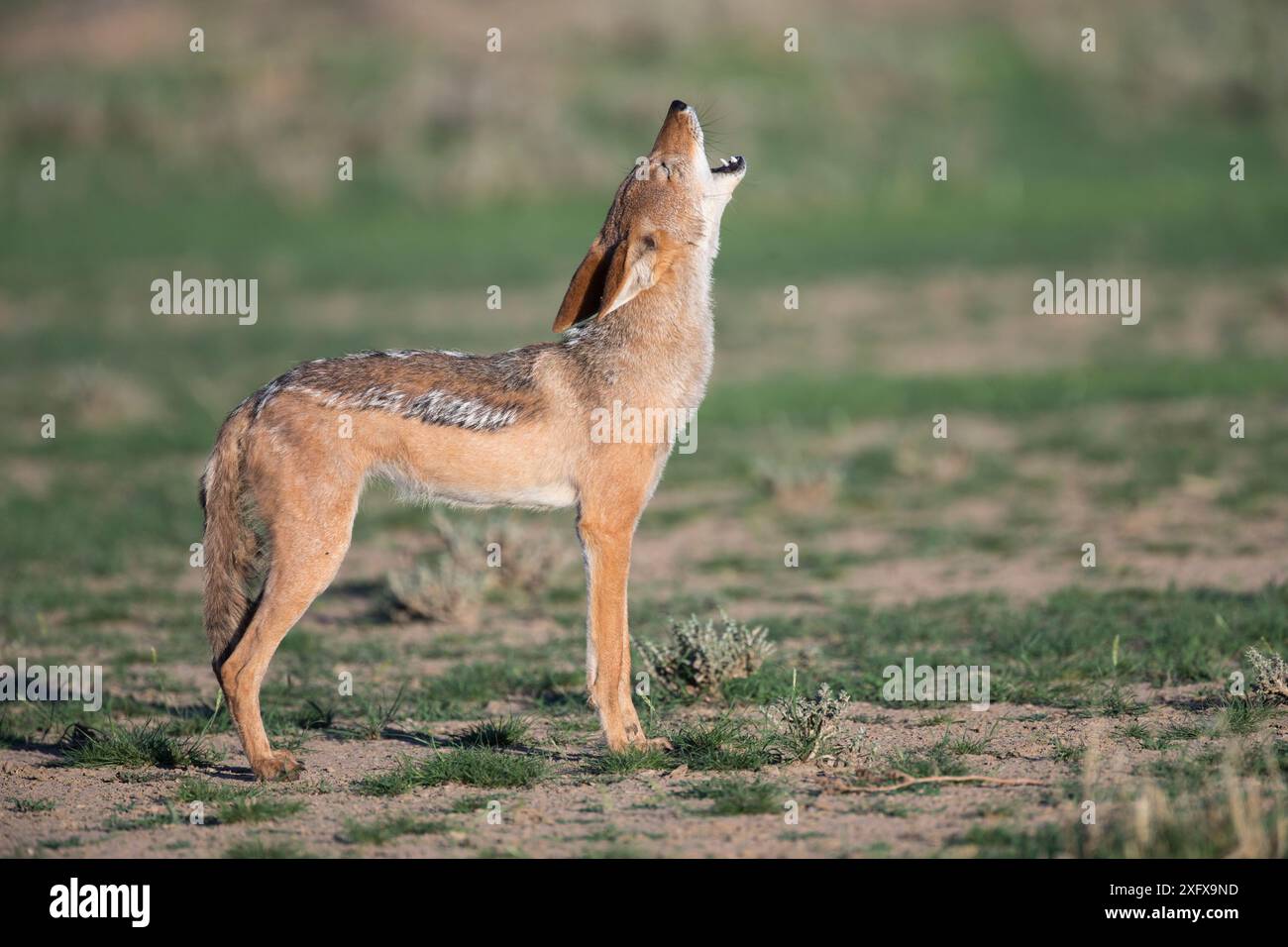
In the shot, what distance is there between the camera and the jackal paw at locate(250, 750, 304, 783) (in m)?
7.22

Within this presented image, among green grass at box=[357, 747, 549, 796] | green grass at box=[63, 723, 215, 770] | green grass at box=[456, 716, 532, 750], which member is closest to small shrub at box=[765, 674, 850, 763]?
green grass at box=[357, 747, 549, 796]

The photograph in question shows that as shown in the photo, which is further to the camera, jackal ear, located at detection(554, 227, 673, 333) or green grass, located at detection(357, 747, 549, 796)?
jackal ear, located at detection(554, 227, 673, 333)

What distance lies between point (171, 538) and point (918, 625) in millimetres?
7278

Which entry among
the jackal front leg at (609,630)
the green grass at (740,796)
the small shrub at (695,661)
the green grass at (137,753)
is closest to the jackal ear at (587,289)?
the jackal front leg at (609,630)

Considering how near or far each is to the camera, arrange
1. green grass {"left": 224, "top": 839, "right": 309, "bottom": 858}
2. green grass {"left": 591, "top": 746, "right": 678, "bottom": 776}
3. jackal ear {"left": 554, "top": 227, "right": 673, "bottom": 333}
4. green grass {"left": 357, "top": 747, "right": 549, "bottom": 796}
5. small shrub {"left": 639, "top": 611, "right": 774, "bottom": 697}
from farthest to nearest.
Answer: small shrub {"left": 639, "top": 611, "right": 774, "bottom": 697} → jackal ear {"left": 554, "top": 227, "right": 673, "bottom": 333} → green grass {"left": 591, "top": 746, "right": 678, "bottom": 776} → green grass {"left": 357, "top": 747, "right": 549, "bottom": 796} → green grass {"left": 224, "top": 839, "right": 309, "bottom": 858}

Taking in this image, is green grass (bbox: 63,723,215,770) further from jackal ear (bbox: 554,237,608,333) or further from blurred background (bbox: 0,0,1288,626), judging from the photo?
blurred background (bbox: 0,0,1288,626)

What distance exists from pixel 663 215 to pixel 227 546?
9.12 ft

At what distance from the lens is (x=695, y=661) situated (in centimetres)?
862

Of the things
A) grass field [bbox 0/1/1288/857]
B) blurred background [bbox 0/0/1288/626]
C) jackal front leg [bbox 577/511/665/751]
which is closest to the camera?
grass field [bbox 0/1/1288/857]

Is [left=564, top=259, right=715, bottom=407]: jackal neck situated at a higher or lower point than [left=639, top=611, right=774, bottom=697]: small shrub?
higher

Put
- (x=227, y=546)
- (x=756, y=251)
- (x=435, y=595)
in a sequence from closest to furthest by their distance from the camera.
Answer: (x=227, y=546), (x=435, y=595), (x=756, y=251)

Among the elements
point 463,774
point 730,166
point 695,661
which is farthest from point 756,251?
point 463,774

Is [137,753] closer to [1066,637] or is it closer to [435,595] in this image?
[435,595]

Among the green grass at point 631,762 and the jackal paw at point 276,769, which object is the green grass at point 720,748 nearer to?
the green grass at point 631,762
